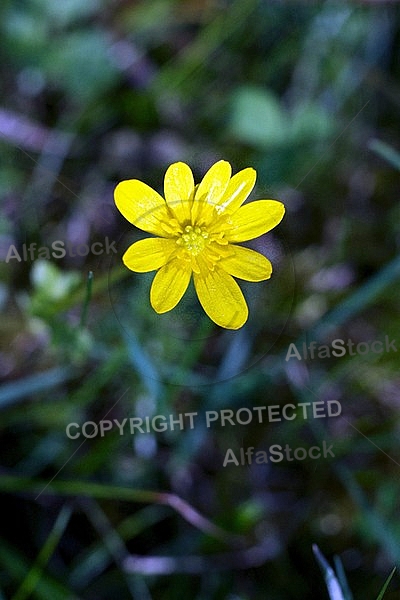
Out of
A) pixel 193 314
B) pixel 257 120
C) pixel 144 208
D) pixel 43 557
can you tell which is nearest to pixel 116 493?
pixel 43 557

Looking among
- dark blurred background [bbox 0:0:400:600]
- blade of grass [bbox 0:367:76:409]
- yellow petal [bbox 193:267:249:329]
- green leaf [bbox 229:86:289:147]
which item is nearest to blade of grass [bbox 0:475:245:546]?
dark blurred background [bbox 0:0:400:600]

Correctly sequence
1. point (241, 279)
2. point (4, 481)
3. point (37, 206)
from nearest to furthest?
point (241, 279) → point (4, 481) → point (37, 206)

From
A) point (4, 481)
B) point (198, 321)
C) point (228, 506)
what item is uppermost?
point (198, 321)

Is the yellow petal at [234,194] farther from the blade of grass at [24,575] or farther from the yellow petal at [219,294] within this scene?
the blade of grass at [24,575]

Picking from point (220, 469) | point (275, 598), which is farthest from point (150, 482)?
point (275, 598)

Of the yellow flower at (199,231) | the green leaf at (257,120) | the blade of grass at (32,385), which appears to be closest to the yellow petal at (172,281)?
the yellow flower at (199,231)

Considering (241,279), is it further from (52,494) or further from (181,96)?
(181,96)

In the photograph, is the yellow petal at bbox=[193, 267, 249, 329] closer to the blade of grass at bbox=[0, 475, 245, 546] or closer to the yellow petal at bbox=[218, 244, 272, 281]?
the yellow petal at bbox=[218, 244, 272, 281]

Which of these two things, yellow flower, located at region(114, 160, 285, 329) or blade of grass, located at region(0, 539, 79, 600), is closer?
yellow flower, located at region(114, 160, 285, 329)

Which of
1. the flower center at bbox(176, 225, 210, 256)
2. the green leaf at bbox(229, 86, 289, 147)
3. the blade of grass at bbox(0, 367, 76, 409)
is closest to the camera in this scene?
the flower center at bbox(176, 225, 210, 256)
